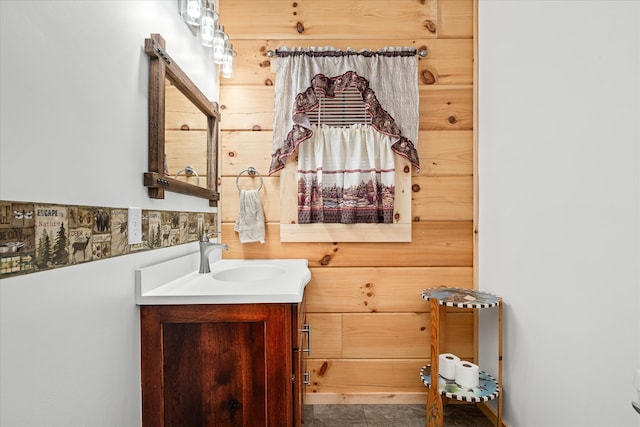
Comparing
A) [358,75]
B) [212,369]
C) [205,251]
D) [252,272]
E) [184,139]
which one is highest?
[358,75]

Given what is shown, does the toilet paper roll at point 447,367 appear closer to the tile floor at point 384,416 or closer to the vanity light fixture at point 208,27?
the tile floor at point 384,416

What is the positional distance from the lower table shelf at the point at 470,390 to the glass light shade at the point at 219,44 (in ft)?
6.45

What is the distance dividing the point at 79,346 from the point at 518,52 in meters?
2.10

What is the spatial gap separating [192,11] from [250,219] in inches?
41.7

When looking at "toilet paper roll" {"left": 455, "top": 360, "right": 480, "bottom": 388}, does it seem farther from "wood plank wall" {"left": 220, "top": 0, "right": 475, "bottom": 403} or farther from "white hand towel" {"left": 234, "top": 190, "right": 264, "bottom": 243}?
"white hand towel" {"left": 234, "top": 190, "right": 264, "bottom": 243}

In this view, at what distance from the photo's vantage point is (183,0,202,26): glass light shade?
4.94 feet

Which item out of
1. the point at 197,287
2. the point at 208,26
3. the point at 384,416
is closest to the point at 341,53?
the point at 208,26

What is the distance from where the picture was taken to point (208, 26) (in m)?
1.62

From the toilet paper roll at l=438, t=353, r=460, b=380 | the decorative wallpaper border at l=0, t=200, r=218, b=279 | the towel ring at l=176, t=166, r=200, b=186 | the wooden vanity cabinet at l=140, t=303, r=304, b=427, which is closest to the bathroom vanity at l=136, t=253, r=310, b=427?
the wooden vanity cabinet at l=140, t=303, r=304, b=427

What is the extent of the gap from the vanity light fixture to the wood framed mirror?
234mm

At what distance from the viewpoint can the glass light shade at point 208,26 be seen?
160cm

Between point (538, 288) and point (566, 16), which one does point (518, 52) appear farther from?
point (538, 288)

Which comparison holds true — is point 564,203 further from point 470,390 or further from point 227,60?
point 227,60

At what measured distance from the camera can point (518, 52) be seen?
1.68 m
